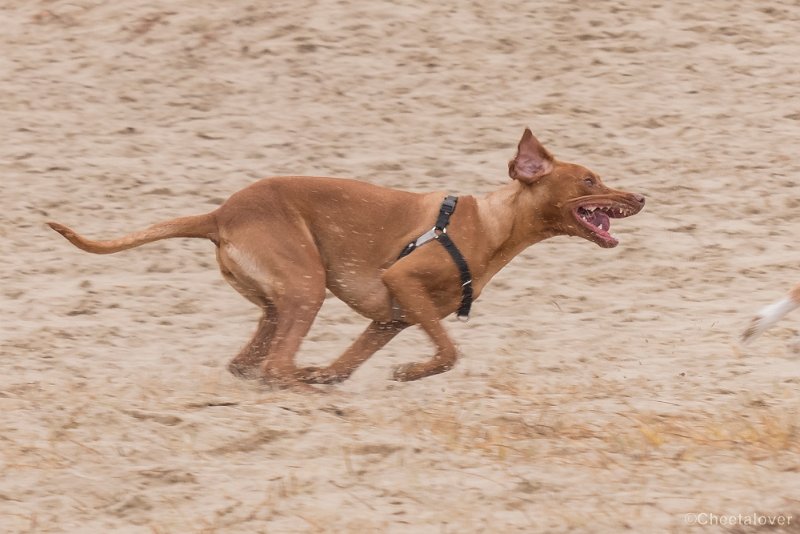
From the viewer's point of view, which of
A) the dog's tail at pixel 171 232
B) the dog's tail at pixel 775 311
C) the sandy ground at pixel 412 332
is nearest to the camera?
the sandy ground at pixel 412 332

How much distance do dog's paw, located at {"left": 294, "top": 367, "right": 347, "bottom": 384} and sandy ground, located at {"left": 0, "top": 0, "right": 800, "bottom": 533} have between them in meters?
0.26

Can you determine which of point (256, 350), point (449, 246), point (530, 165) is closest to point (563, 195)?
point (530, 165)

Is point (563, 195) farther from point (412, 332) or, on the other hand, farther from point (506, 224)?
point (412, 332)

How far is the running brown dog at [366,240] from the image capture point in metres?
6.71

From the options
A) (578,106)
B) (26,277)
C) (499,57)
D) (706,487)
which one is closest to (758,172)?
(578,106)

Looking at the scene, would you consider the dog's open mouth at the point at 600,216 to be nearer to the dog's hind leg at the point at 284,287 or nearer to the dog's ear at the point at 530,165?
the dog's ear at the point at 530,165

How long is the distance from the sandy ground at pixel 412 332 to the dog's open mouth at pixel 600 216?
690 millimetres

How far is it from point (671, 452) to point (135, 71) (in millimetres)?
7905

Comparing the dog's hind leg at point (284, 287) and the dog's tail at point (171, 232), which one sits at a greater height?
the dog's tail at point (171, 232)

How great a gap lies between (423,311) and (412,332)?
70.8 inches

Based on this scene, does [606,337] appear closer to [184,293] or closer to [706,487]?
[184,293]

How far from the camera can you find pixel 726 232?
953 cm

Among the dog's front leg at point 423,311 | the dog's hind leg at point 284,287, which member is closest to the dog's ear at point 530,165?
the dog's front leg at point 423,311

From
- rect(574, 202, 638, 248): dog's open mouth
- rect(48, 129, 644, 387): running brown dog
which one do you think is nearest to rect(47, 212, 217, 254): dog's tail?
rect(48, 129, 644, 387): running brown dog
